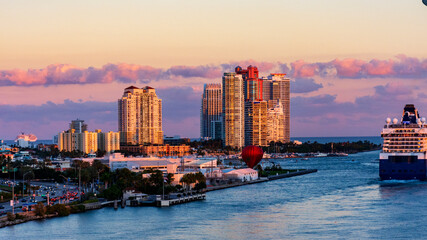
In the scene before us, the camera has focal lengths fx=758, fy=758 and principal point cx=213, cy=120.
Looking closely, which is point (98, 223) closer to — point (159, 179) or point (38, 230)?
point (38, 230)

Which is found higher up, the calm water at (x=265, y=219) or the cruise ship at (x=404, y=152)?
the cruise ship at (x=404, y=152)

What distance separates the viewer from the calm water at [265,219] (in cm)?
5431

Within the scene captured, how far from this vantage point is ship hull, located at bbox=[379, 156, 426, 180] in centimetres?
9194

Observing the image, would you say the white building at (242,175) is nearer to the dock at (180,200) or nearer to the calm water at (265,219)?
the calm water at (265,219)

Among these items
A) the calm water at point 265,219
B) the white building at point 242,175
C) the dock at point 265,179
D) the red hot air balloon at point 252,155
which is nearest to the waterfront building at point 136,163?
the red hot air balloon at point 252,155

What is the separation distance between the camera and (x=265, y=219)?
62719mm

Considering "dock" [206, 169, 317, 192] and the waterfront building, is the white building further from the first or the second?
the waterfront building

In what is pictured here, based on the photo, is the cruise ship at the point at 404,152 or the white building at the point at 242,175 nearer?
the cruise ship at the point at 404,152

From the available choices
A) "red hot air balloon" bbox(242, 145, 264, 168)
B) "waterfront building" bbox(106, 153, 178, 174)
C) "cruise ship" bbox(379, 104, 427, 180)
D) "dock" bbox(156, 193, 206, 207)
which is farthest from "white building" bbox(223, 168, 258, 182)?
"dock" bbox(156, 193, 206, 207)

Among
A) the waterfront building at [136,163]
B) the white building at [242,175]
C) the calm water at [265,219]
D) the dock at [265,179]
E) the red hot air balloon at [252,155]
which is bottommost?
the calm water at [265,219]

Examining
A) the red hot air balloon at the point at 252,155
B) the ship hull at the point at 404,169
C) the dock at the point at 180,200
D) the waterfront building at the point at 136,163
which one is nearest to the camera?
the dock at the point at 180,200

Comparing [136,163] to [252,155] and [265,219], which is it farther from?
[265,219]

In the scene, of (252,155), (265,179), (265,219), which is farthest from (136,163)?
(265,219)

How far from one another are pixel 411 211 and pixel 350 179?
41437 millimetres
